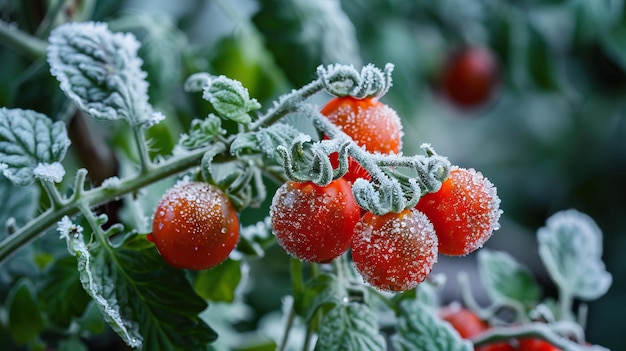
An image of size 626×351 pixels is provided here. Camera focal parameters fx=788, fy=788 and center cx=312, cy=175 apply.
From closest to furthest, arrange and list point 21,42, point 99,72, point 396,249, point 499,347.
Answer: point 396,249, point 99,72, point 499,347, point 21,42

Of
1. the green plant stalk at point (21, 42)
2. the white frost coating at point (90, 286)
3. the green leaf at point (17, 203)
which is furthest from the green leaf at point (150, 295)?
the green plant stalk at point (21, 42)

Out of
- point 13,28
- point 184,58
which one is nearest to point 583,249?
point 184,58

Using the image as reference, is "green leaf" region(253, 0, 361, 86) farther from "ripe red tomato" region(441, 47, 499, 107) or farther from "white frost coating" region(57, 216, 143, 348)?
"ripe red tomato" region(441, 47, 499, 107)

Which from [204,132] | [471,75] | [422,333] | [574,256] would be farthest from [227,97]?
[471,75]

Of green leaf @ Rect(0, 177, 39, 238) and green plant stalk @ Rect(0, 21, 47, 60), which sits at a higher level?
green plant stalk @ Rect(0, 21, 47, 60)

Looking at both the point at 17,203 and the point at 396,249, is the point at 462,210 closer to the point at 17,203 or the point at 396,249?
the point at 396,249

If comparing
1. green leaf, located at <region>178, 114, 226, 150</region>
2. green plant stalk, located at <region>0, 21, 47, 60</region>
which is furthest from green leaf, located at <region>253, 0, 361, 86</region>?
green leaf, located at <region>178, 114, 226, 150</region>
